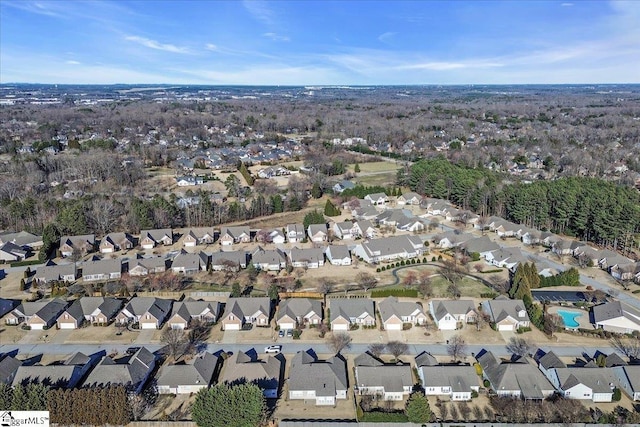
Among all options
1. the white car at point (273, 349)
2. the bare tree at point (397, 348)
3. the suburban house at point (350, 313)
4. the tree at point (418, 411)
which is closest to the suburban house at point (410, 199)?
the suburban house at point (350, 313)

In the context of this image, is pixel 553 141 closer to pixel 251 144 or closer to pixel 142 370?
pixel 251 144

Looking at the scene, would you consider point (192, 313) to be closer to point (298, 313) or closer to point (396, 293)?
point (298, 313)

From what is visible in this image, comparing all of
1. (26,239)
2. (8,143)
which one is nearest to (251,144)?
(8,143)

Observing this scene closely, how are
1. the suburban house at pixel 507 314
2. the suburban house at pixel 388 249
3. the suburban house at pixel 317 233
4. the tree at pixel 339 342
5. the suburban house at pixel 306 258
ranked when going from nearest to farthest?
the tree at pixel 339 342, the suburban house at pixel 507 314, the suburban house at pixel 306 258, the suburban house at pixel 388 249, the suburban house at pixel 317 233

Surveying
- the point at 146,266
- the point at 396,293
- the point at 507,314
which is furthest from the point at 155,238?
the point at 507,314

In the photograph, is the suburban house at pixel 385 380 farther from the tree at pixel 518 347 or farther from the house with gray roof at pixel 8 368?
the house with gray roof at pixel 8 368

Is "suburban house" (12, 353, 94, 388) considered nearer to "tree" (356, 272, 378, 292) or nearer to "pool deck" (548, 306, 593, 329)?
"tree" (356, 272, 378, 292)

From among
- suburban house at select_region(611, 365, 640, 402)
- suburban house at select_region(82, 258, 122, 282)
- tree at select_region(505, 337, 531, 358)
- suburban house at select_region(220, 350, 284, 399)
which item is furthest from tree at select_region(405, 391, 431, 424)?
suburban house at select_region(82, 258, 122, 282)
